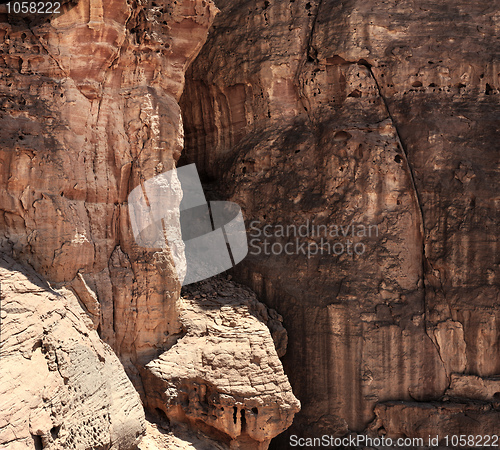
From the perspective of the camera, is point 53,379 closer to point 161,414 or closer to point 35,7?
point 161,414

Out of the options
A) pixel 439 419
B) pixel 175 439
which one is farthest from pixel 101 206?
pixel 439 419

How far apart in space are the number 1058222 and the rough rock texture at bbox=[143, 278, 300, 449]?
5196mm

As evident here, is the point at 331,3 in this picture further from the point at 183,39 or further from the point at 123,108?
the point at 123,108

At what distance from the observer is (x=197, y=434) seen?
9.95 metres

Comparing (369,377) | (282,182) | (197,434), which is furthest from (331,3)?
(197,434)

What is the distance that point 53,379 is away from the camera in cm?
720

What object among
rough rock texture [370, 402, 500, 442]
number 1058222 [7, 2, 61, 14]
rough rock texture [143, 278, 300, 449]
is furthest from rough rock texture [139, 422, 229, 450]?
number 1058222 [7, 2, 61, 14]

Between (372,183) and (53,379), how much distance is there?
7253 mm

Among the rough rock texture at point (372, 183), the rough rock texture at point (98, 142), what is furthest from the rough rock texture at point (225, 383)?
the rough rock texture at point (372, 183)

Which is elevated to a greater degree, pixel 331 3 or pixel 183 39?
pixel 331 3

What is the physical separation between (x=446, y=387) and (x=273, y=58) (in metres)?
7.54

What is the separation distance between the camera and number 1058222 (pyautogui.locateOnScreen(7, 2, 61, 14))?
9227 millimetres

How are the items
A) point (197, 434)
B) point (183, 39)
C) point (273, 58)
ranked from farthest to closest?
1. point (273, 58)
2. point (183, 39)
3. point (197, 434)

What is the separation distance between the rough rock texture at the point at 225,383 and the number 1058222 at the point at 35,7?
17.0ft
